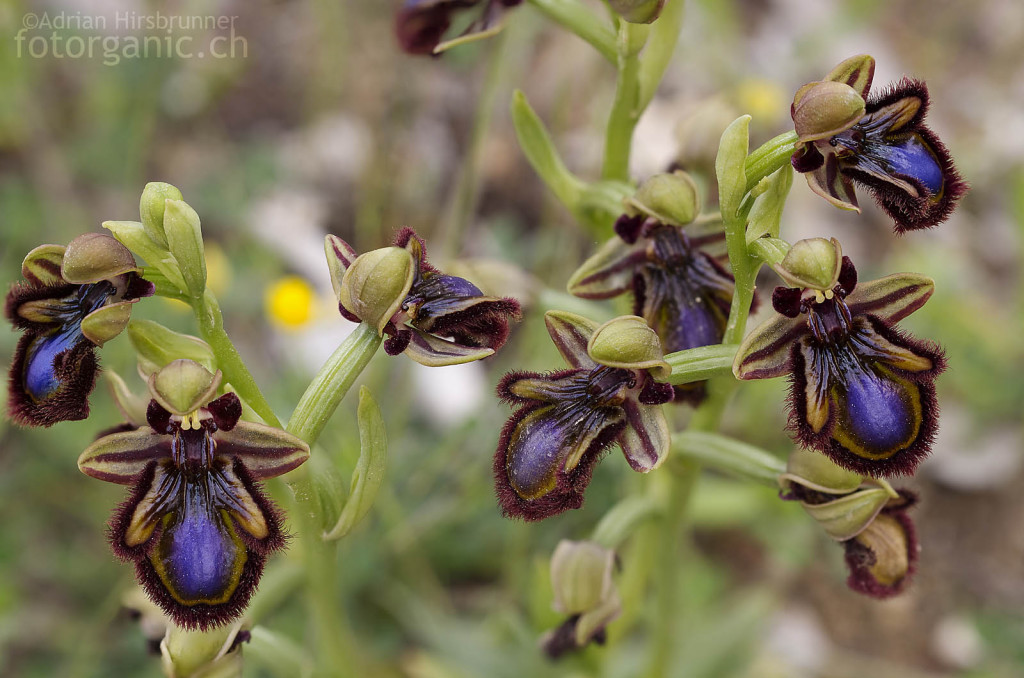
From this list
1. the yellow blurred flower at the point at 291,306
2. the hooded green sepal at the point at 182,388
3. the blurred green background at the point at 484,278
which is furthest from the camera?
the yellow blurred flower at the point at 291,306

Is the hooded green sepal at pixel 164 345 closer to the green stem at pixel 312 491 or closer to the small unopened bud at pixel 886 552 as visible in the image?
the green stem at pixel 312 491

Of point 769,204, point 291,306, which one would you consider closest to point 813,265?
point 769,204

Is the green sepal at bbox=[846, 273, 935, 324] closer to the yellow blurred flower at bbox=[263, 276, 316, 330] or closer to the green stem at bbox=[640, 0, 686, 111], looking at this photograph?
the green stem at bbox=[640, 0, 686, 111]

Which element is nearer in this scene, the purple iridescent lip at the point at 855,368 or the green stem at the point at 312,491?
the purple iridescent lip at the point at 855,368

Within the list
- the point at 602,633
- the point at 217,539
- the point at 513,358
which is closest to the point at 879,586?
the point at 602,633

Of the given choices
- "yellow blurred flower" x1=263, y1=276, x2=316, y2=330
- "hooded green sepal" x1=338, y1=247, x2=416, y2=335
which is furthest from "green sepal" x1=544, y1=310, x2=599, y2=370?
"yellow blurred flower" x1=263, y1=276, x2=316, y2=330

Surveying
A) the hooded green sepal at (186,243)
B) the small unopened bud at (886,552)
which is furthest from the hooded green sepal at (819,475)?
the hooded green sepal at (186,243)

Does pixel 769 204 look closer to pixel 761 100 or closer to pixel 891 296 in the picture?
pixel 891 296
